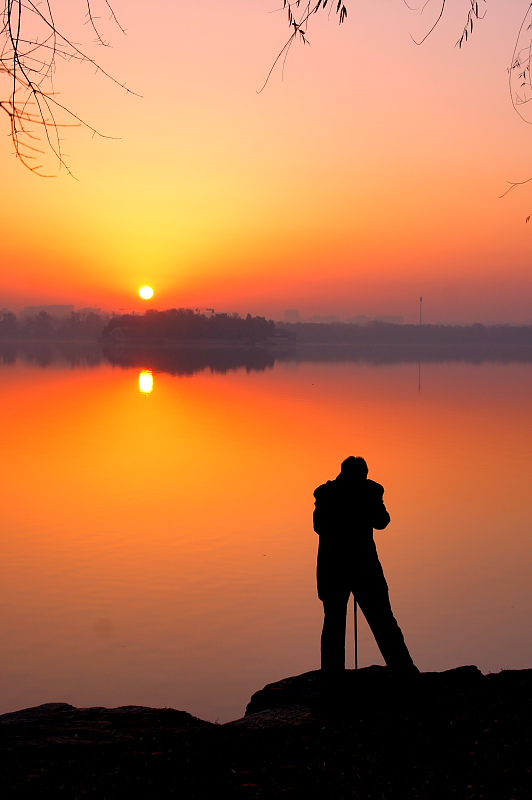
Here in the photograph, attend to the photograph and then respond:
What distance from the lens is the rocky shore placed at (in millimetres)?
5207

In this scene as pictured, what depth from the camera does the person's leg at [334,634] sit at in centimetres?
682

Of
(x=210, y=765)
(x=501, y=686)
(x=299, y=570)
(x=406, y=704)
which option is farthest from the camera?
(x=299, y=570)

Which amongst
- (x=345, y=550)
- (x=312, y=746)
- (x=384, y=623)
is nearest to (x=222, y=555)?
(x=384, y=623)

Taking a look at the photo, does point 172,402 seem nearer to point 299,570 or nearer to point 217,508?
point 217,508

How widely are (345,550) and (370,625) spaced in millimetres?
645

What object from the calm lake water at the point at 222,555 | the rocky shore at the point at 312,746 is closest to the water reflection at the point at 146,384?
the calm lake water at the point at 222,555

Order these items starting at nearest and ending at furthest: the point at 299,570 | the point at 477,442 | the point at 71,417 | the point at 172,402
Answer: the point at 299,570 < the point at 477,442 < the point at 71,417 < the point at 172,402

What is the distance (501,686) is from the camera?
6.93 meters

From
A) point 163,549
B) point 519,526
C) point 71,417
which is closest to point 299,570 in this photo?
point 163,549

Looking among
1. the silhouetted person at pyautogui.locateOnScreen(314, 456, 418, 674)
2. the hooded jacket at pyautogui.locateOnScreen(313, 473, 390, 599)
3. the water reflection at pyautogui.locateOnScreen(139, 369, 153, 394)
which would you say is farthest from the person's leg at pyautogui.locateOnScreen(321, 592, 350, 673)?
the water reflection at pyautogui.locateOnScreen(139, 369, 153, 394)

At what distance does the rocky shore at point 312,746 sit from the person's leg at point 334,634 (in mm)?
179

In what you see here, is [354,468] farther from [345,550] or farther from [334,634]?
[334,634]

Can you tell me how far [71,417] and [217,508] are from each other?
23.3m

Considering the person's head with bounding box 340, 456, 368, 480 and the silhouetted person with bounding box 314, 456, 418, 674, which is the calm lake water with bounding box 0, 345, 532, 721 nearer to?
the silhouetted person with bounding box 314, 456, 418, 674
